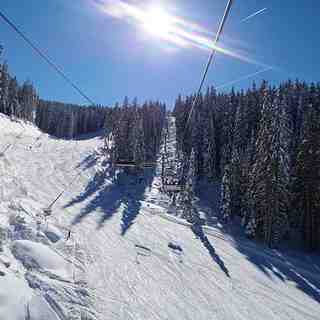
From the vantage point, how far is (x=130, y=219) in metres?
36.8

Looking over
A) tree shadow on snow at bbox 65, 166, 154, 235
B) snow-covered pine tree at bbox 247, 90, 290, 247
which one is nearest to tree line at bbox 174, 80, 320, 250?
snow-covered pine tree at bbox 247, 90, 290, 247

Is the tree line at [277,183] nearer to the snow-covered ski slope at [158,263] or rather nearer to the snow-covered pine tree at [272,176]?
the snow-covered pine tree at [272,176]

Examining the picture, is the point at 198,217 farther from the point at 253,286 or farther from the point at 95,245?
the point at 95,245

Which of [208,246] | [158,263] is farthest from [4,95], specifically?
[158,263]

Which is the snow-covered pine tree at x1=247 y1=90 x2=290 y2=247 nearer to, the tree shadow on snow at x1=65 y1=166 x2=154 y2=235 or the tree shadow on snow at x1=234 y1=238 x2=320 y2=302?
the tree shadow on snow at x1=234 y1=238 x2=320 y2=302

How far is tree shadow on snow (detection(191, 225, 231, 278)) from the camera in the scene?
27617 millimetres

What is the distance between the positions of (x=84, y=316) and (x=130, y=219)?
24881mm

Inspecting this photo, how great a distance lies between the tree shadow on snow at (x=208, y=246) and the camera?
1087 inches

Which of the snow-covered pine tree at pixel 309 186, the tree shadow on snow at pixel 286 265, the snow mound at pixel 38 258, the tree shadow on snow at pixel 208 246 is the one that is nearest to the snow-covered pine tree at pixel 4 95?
the tree shadow on snow at pixel 208 246

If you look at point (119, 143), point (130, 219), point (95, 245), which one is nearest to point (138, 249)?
point (95, 245)

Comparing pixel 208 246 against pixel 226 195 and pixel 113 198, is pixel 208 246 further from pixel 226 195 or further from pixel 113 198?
pixel 113 198

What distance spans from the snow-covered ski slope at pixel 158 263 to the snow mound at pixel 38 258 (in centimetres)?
132

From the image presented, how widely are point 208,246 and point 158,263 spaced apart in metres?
10.9

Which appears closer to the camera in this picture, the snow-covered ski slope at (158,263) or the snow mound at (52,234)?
the snow-covered ski slope at (158,263)
